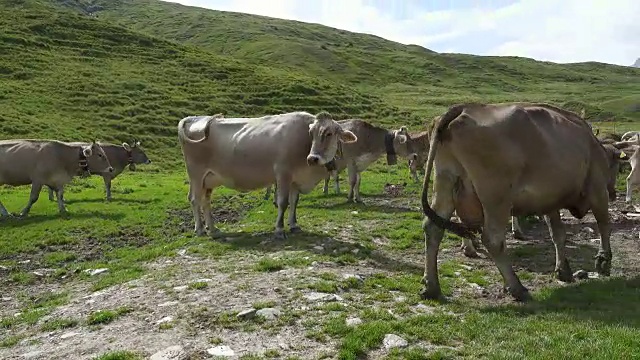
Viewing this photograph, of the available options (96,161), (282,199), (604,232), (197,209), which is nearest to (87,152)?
(96,161)

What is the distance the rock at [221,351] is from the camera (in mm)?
7562

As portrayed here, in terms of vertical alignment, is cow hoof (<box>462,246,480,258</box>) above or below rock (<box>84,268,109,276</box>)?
above

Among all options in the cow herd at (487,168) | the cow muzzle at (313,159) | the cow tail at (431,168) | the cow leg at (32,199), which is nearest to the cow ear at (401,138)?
the cow herd at (487,168)

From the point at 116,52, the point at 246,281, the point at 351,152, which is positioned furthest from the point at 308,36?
the point at 246,281

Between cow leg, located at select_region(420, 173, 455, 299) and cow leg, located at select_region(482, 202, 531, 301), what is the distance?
0.78m

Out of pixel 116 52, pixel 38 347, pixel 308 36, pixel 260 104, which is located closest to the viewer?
pixel 38 347

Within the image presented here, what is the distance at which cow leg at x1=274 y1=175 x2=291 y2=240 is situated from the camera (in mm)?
15805

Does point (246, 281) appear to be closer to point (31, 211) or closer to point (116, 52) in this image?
point (31, 211)

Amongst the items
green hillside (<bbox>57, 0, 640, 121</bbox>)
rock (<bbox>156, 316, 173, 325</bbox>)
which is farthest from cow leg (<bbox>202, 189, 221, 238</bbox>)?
green hillside (<bbox>57, 0, 640, 121</bbox>)

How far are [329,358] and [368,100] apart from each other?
7352 cm

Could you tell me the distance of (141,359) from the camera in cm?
751

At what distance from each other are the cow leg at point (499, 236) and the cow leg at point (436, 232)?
0.78 metres

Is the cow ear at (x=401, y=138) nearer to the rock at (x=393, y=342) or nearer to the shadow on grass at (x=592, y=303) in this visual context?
the shadow on grass at (x=592, y=303)

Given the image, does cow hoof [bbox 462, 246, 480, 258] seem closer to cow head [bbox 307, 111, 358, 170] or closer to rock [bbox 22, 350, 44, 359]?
cow head [bbox 307, 111, 358, 170]
